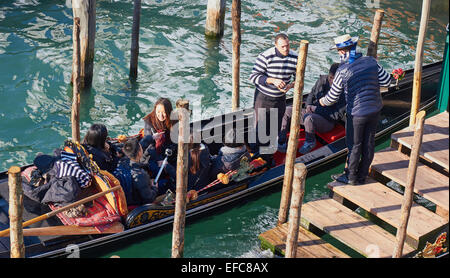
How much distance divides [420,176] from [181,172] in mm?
2745

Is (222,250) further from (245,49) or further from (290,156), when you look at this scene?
(245,49)

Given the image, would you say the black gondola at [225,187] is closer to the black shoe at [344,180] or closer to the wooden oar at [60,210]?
the wooden oar at [60,210]

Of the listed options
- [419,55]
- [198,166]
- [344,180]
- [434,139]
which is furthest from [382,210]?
[419,55]

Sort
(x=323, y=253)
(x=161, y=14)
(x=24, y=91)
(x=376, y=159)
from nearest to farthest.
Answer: (x=323, y=253)
(x=376, y=159)
(x=24, y=91)
(x=161, y=14)

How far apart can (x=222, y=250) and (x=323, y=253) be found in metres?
1.37

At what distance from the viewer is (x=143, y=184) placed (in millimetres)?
6844

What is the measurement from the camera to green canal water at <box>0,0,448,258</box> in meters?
8.02

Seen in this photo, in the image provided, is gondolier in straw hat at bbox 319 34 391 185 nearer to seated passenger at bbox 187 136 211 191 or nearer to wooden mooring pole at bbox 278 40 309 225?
wooden mooring pole at bbox 278 40 309 225

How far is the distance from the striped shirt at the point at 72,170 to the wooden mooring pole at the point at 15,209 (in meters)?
1.15

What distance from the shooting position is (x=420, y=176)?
7.12m

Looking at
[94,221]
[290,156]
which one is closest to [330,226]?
[290,156]

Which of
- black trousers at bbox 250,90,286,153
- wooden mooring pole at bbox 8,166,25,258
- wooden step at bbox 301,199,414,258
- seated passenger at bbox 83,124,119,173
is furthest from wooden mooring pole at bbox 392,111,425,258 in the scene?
wooden mooring pole at bbox 8,166,25,258

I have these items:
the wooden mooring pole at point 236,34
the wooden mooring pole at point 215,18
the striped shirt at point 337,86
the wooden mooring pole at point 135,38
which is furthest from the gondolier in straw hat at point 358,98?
the wooden mooring pole at point 215,18

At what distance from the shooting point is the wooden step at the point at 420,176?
6.79 meters
